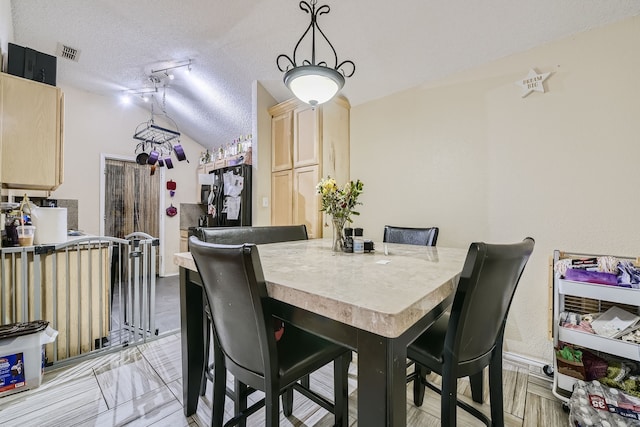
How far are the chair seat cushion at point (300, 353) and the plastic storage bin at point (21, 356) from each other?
174 cm

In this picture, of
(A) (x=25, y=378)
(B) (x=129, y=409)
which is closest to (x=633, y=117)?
(B) (x=129, y=409)

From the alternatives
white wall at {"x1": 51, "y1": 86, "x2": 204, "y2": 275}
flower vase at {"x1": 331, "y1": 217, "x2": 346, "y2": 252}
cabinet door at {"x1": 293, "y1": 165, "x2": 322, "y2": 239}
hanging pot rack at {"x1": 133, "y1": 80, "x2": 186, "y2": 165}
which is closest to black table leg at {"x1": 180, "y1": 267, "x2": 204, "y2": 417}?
flower vase at {"x1": 331, "y1": 217, "x2": 346, "y2": 252}

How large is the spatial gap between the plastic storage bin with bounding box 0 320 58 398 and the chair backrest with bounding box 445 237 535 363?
7.66 ft

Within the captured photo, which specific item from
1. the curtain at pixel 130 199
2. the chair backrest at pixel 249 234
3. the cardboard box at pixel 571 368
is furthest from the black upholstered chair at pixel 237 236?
the curtain at pixel 130 199

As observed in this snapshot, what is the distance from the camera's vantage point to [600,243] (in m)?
1.71

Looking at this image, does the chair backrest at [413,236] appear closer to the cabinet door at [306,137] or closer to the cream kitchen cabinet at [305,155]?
the cream kitchen cabinet at [305,155]

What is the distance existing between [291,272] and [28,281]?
87.1 inches

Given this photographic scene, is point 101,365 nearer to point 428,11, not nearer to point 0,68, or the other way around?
point 0,68

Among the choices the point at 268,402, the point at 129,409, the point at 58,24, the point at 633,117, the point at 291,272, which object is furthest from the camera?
the point at 58,24

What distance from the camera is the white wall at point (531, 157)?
5.46 feet

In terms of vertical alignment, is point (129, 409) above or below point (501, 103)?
below

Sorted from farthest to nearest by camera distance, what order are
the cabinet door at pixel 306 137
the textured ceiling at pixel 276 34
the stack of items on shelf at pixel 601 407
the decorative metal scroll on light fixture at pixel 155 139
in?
the decorative metal scroll on light fixture at pixel 155 139
the cabinet door at pixel 306 137
the textured ceiling at pixel 276 34
the stack of items on shelf at pixel 601 407

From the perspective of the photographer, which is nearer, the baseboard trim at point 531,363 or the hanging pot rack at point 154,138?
the baseboard trim at point 531,363

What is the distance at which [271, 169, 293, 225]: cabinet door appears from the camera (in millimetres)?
3027
